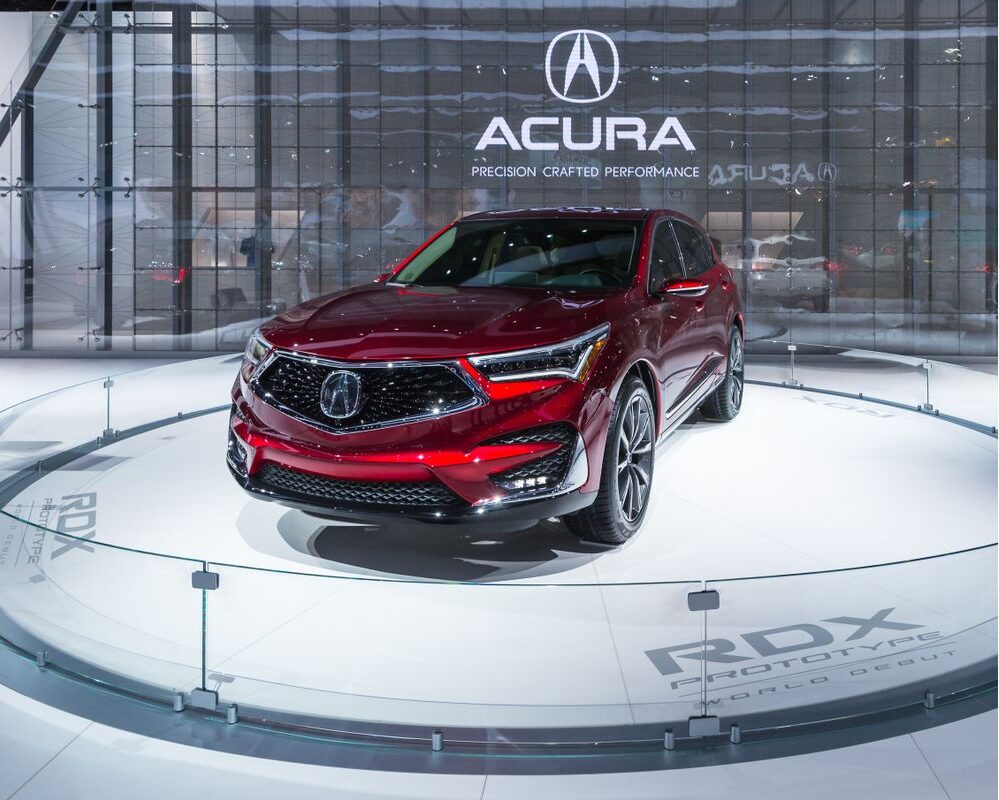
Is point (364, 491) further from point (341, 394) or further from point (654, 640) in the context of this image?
point (654, 640)

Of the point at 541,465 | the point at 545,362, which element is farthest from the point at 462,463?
the point at 545,362

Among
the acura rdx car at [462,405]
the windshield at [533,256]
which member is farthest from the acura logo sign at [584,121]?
the acura rdx car at [462,405]

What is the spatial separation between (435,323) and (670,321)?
171 cm

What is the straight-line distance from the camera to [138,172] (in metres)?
16.7

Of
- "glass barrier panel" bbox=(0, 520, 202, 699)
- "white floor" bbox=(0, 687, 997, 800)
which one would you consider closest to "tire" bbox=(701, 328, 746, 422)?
"white floor" bbox=(0, 687, 997, 800)

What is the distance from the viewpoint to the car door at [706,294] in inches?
270

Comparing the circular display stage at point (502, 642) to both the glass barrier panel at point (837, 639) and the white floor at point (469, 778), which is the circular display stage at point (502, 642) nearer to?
the glass barrier panel at point (837, 639)

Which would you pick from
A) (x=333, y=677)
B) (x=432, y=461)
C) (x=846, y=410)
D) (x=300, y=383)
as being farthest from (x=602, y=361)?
(x=846, y=410)

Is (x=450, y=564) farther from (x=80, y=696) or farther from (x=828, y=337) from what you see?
(x=828, y=337)

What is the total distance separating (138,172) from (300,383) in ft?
43.8

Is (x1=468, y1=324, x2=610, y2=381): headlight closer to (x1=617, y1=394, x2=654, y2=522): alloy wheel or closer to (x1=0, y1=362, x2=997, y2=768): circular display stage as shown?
(x1=617, y1=394, x2=654, y2=522): alloy wheel

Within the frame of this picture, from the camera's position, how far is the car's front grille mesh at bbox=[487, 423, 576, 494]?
14.4 ft

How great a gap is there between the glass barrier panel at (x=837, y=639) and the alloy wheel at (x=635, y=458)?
1.69m

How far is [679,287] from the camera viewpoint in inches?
220
